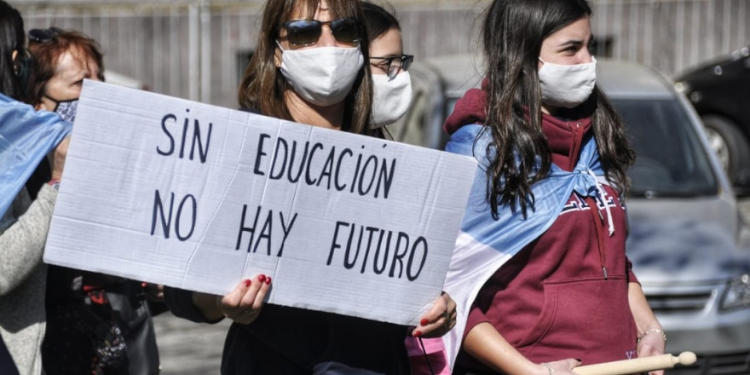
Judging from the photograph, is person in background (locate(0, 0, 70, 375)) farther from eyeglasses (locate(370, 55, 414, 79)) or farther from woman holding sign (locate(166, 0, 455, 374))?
eyeglasses (locate(370, 55, 414, 79))

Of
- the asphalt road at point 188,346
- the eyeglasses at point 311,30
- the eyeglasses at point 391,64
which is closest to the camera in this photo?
the eyeglasses at point 311,30

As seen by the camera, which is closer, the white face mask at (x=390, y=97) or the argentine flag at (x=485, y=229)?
the argentine flag at (x=485, y=229)

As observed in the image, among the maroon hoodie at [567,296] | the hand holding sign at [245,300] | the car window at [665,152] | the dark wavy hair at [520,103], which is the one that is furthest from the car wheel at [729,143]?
the hand holding sign at [245,300]

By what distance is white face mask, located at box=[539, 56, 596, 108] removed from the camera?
3.37 meters

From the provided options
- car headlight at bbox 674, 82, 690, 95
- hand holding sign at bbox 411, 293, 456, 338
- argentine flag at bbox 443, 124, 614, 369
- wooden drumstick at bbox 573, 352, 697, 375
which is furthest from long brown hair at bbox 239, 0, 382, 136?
car headlight at bbox 674, 82, 690, 95

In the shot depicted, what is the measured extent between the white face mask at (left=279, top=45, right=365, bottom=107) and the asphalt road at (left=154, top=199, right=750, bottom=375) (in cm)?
438

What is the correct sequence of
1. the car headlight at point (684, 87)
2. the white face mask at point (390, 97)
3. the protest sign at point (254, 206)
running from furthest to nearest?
the car headlight at point (684, 87) < the white face mask at point (390, 97) < the protest sign at point (254, 206)

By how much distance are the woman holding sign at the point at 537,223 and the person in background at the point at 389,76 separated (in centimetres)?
7

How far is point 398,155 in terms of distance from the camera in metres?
2.89

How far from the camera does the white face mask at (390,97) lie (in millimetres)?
3764

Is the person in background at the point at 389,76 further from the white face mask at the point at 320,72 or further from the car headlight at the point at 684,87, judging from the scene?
the car headlight at the point at 684,87

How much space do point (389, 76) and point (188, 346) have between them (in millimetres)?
4347

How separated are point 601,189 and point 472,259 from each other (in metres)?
0.42

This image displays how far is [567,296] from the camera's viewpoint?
128 inches
